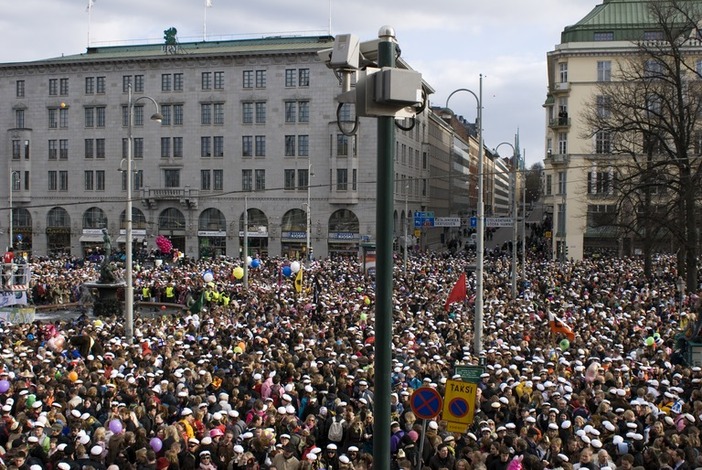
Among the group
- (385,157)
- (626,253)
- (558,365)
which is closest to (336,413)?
(558,365)

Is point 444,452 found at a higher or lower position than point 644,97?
lower

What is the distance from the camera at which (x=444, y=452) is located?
10922mm

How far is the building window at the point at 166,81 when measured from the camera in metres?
71.9

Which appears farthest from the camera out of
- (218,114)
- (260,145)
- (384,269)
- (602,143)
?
(218,114)

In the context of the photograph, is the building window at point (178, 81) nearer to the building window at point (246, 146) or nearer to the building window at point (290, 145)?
the building window at point (246, 146)

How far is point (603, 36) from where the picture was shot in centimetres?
6800

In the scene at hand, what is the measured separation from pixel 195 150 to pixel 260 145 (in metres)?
6.21

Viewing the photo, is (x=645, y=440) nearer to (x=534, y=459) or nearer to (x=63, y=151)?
(x=534, y=459)

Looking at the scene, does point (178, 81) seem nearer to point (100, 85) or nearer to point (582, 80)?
point (100, 85)

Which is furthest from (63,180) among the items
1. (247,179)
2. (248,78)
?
(248,78)

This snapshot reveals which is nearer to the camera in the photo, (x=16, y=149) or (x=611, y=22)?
(x=611, y=22)

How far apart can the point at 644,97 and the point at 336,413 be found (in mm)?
32011

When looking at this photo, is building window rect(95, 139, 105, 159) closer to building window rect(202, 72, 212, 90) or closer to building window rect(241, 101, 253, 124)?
building window rect(202, 72, 212, 90)

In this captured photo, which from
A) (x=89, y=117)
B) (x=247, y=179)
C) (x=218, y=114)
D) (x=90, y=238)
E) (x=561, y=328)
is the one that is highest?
(x=89, y=117)
